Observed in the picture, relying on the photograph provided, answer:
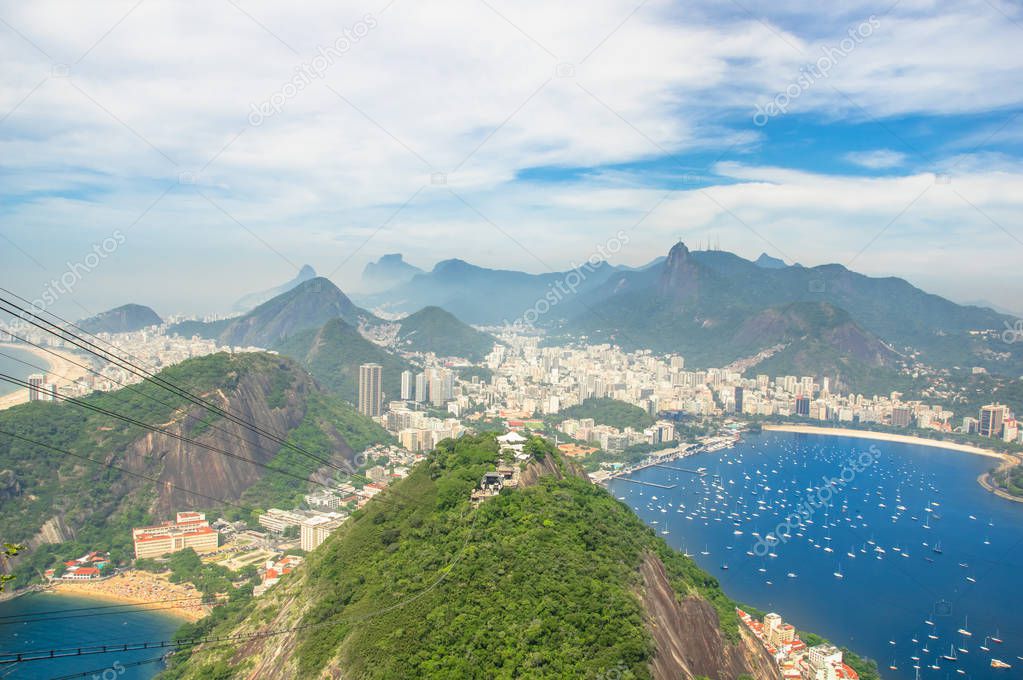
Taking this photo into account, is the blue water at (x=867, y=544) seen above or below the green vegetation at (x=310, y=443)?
below

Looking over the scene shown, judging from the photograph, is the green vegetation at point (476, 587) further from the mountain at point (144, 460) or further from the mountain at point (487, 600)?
the mountain at point (144, 460)

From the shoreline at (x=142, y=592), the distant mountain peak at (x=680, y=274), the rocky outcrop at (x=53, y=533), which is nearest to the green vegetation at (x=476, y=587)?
the shoreline at (x=142, y=592)

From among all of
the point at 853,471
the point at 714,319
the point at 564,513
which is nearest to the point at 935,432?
the point at 853,471

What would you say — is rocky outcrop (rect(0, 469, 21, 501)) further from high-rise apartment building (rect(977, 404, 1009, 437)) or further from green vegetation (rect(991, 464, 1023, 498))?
high-rise apartment building (rect(977, 404, 1009, 437))

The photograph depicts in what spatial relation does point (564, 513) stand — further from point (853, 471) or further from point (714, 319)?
point (714, 319)

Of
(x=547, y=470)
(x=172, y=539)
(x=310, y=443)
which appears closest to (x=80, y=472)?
(x=172, y=539)

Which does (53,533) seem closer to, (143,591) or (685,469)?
(143,591)
